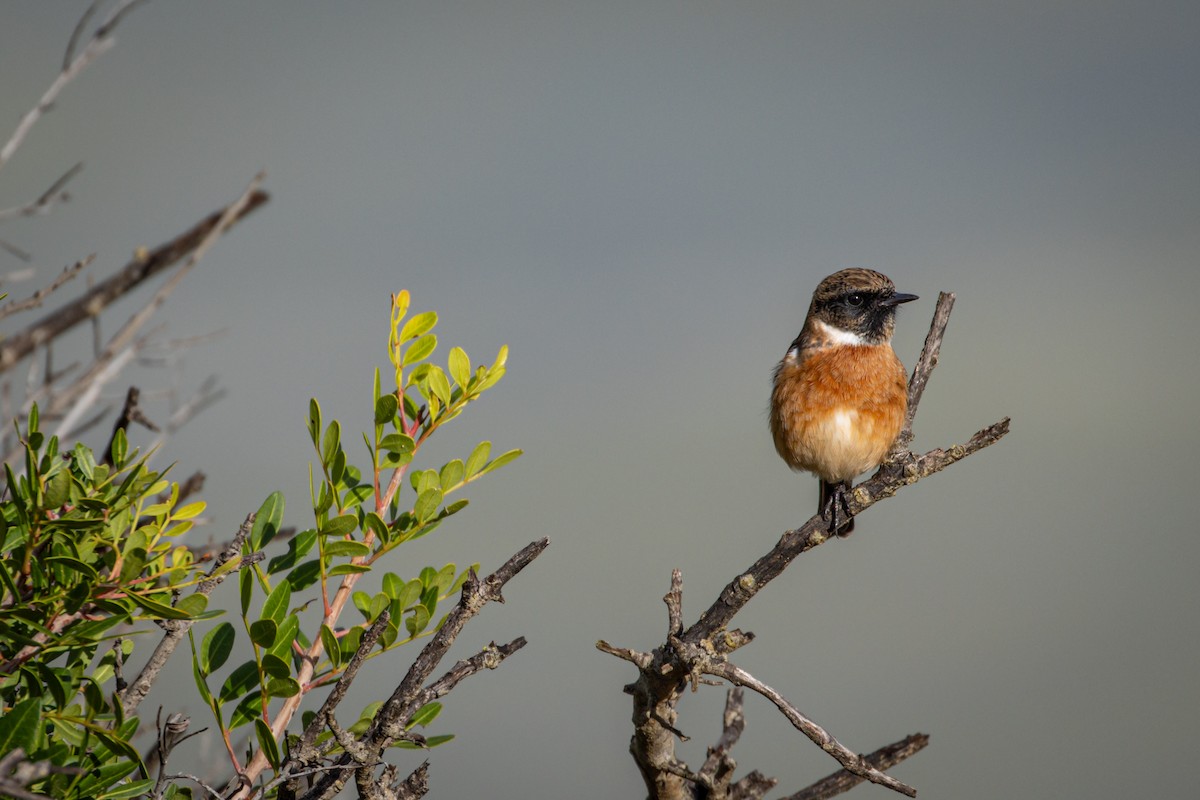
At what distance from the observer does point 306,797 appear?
5.78 ft

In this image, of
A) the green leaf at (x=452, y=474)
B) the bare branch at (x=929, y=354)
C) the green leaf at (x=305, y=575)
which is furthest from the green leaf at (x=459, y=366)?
the bare branch at (x=929, y=354)

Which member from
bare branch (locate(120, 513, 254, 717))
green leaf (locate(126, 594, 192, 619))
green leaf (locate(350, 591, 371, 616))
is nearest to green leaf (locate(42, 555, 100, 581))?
green leaf (locate(126, 594, 192, 619))

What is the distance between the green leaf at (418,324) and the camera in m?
1.93

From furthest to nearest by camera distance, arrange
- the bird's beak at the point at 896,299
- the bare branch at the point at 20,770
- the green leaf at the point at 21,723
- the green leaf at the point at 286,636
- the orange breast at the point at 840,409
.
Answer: the bird's beak at the point at 896,299, the orange breast at the point at 840,409, the green leaf at the point at 286,636, the green leaf at the point at 21,723, the bare branch at the point at 20,770

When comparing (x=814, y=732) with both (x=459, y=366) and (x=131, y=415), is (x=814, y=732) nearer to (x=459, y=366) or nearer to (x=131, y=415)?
(x=459, y=366)

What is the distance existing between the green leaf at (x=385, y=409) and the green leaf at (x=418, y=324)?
0.14 meters

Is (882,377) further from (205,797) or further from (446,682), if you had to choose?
Result: (205,797)

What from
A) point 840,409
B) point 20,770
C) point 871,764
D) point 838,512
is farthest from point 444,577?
point 840,409

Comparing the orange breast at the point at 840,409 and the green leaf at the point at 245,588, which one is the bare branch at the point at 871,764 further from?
the green leaf at the point at 245,588

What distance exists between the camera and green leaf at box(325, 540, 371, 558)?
175 cm

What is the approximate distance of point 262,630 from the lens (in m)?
1.71

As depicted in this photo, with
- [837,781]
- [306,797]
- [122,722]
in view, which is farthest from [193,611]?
[837,781]

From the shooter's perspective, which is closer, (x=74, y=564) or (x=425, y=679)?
(x=74, y=564)

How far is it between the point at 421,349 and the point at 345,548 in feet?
1.35
